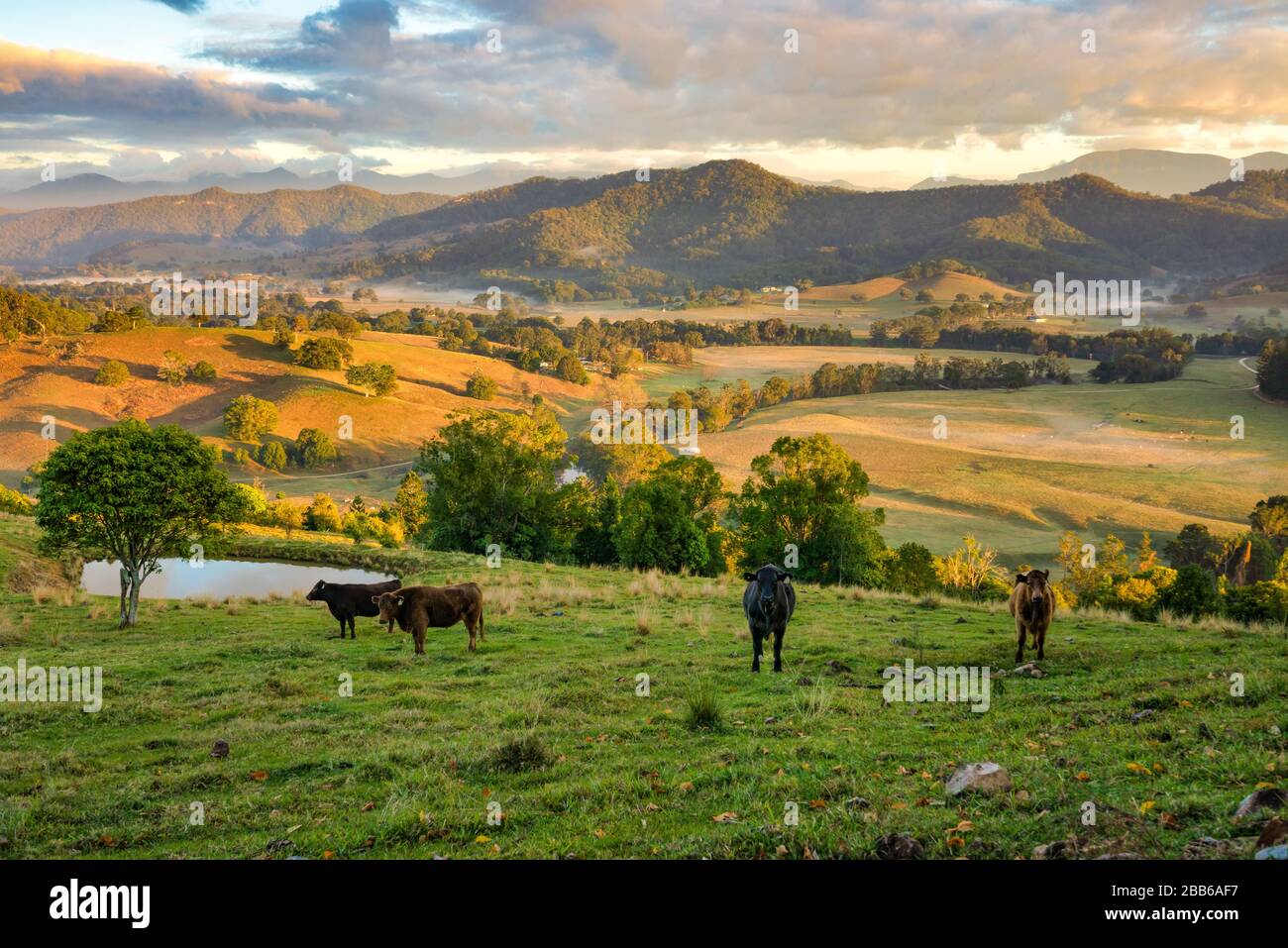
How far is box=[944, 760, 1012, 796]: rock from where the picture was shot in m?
7.85

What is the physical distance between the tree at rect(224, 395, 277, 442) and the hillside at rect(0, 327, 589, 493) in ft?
5.75

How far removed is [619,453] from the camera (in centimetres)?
10375

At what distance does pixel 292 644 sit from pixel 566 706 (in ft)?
34.5

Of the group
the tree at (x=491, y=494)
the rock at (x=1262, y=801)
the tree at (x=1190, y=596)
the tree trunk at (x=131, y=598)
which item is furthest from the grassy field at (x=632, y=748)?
A: the tree at (x=491, y=494)

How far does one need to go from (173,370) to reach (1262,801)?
505ft

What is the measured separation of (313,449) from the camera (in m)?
115

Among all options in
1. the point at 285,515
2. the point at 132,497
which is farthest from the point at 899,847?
the point at 285,515

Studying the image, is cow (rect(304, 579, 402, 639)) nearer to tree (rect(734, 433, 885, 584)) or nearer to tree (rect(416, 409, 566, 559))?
tree (rect(734, 433, 885, 584))

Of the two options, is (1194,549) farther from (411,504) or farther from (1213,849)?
(1213,849)

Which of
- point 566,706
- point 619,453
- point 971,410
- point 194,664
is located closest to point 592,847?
point 566,706

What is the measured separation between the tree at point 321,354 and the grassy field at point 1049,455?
6561cm

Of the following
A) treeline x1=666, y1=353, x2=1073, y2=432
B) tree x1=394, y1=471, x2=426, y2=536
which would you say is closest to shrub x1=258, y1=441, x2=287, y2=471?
tree x1=394, y1=471, x2=426, y2=536

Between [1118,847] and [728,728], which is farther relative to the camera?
[728,728]
